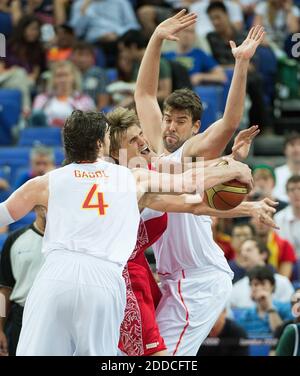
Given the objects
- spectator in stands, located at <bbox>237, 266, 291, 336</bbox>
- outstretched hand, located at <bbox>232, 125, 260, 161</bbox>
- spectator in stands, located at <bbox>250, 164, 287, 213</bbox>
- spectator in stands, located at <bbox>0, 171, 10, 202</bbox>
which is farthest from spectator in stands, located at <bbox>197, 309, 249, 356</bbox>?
outstretched hand, located at <bbox>232, 125, 260, 161</bbox>

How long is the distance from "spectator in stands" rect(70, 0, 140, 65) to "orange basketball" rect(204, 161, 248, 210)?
8.23m

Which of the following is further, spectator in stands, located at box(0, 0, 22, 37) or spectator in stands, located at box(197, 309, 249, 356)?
spectator in stands, located at box(0, 0, 22, 37)

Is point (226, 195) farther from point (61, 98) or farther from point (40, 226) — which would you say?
point (61, 98)

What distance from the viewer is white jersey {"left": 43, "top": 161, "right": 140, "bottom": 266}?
6785 millimetres

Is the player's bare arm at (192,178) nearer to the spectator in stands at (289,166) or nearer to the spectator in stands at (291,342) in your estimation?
the spectator in stands at (291,342)

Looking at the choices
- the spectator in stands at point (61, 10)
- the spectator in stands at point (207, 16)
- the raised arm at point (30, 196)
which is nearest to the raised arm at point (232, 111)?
the raised arm at point (30, 196)

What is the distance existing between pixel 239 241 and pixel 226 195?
4.34 m

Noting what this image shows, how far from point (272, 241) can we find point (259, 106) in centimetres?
266

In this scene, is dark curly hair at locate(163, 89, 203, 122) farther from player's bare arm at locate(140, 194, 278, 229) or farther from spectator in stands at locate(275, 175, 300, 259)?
spectator in stands at locate(275, 175, 300, 259)

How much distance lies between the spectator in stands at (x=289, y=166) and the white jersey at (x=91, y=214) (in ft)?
19.3

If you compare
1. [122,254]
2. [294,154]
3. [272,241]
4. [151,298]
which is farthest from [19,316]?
[294,154]

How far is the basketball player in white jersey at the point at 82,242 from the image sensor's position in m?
6.69

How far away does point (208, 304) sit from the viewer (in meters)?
7.98

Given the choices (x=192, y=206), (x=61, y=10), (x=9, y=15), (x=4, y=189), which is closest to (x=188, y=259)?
(x=192, y=206)
